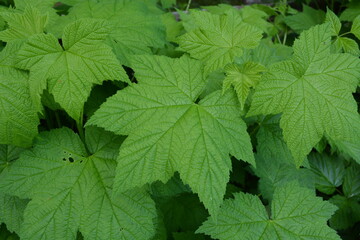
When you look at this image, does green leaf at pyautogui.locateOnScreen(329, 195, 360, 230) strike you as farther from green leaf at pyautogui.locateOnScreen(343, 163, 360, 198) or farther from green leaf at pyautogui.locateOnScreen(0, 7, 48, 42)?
green leaf at pyautogui.locateOnScreen(0, 7, 48, 42)

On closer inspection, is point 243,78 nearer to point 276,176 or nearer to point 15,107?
point 276,176

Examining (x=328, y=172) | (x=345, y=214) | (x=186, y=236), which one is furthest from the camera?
(x=328, y=172)

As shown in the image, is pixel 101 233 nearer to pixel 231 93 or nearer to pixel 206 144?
pixel 206 144

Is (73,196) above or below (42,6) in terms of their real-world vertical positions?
below

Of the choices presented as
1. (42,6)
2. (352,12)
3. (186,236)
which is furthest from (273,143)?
(352,12)

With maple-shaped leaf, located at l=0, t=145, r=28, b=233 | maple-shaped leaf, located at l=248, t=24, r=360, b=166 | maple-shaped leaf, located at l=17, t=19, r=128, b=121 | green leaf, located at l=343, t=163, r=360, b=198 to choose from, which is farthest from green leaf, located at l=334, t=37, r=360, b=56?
maple-shaped leaf, located at l=0, t=145, r=28, b=233

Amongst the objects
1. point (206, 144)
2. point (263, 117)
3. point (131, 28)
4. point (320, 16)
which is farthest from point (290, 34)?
point (206, 144)
